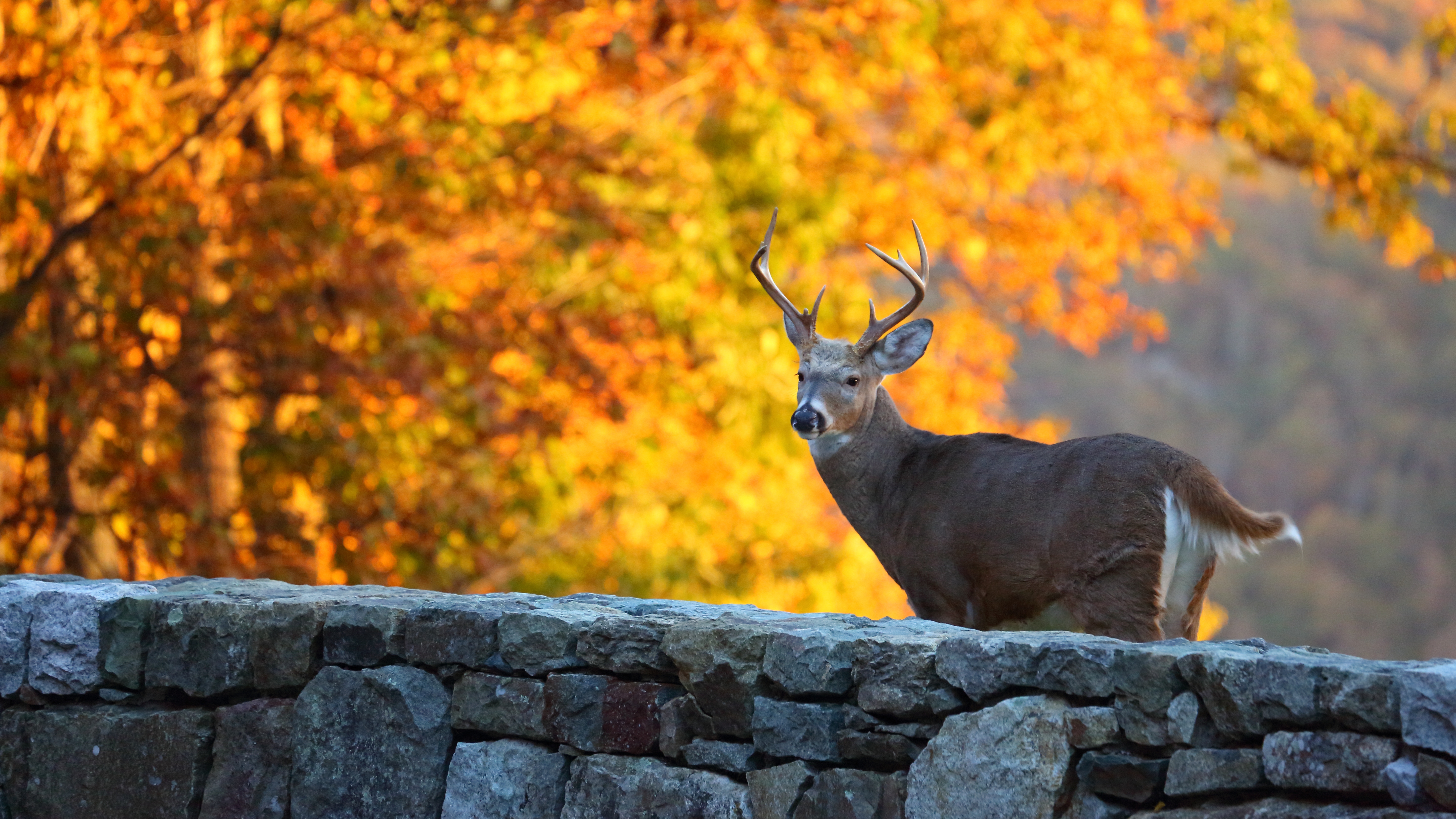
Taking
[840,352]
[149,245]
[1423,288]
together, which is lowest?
[840,352]

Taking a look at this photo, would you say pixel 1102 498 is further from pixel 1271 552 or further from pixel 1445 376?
pixel 1445 376

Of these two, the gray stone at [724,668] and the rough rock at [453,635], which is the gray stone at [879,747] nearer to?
the gray stone at [724,668]

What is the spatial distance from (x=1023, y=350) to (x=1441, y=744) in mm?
40602

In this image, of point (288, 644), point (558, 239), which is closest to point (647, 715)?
point (288, 644)

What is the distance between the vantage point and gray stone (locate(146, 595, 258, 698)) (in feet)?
11.5

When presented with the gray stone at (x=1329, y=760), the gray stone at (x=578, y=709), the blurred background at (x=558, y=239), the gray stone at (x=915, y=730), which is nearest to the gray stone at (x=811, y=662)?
the gray stone at (x=915, y=730)

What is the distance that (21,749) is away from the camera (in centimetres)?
362

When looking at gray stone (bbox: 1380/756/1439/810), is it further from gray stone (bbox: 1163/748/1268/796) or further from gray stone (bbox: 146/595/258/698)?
gray stone (bbox: 146/595/258/698)

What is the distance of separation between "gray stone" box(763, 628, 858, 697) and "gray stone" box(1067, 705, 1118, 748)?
1.50 ft

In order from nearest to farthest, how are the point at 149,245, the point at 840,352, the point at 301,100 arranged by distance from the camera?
1. the point at 840,352
2. the point at 149,245
3. the point at 301,100

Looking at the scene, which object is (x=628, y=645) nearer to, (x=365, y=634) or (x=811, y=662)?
(x=811, y=662)

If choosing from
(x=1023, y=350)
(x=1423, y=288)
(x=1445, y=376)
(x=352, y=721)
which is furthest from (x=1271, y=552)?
(x=352, y=721)

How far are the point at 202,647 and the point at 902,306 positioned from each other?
2435mm

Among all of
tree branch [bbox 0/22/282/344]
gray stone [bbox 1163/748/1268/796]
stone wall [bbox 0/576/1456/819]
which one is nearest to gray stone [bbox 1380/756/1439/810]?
stone wall [bbox 0/576/1456/819]
